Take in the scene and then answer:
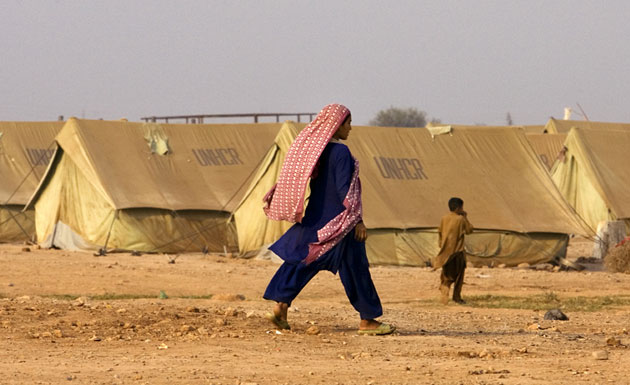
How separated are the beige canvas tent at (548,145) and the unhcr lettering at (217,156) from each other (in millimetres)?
8051

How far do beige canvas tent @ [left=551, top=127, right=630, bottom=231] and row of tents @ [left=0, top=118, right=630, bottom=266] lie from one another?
27 mm

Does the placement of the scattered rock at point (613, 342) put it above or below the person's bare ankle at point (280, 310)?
above

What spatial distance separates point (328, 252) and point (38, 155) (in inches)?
691

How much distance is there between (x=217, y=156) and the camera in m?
21.5

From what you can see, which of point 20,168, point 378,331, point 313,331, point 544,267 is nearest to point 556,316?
point 378,331

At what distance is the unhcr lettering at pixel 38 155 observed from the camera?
23.6 m

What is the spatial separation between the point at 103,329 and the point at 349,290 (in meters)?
→ 1.69

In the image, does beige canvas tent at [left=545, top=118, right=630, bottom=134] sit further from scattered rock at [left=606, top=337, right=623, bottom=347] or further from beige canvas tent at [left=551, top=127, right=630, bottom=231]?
scattered rock at [left=606, top=337, right=623, bottom=347]

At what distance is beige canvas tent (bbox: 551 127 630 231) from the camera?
804 inches

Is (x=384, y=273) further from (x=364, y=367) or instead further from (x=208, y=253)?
(x=364, y=367)

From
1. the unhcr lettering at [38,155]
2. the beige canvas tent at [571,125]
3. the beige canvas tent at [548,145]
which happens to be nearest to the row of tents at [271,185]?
the unhcr lettering at [38,155]

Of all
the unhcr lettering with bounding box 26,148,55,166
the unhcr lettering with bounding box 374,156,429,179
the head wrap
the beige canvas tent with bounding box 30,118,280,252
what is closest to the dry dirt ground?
the head wrap

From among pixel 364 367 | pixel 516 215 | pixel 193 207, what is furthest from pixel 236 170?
pixel 364 367

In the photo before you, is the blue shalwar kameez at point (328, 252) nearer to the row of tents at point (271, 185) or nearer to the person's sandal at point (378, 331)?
the person's sandal at point (378, 331)
